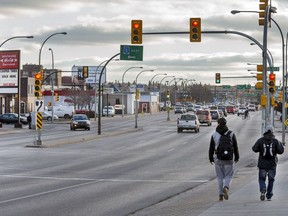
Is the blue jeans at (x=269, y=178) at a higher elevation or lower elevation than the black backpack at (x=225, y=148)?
lower

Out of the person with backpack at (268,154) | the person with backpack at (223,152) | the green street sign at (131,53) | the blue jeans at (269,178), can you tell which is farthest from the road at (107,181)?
the green street sign at (131,53)

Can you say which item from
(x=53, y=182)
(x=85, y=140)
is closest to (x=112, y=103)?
(x=85, y=140)

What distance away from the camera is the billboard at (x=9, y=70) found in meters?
71.4

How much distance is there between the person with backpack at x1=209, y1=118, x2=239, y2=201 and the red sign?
59317 mm

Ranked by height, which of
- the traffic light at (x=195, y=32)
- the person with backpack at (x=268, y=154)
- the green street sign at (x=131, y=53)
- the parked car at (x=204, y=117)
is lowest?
the parked car at (x=204, y=117)

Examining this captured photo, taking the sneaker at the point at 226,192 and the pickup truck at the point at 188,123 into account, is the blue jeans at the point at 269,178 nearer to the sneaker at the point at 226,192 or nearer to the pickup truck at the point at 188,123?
the sneaker at the point at 226,192

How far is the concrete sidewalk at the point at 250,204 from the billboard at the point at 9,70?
57.6m

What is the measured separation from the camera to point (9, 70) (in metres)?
73.4

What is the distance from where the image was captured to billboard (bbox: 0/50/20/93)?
234 ft

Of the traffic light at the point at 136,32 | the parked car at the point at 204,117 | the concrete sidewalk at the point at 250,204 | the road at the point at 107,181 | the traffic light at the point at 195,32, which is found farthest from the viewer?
the parked car at the point at 204,117

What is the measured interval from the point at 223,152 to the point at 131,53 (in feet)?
136

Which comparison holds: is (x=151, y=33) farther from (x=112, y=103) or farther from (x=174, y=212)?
(x=112, y=103)

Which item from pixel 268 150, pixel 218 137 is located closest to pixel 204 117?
pixel 218 137

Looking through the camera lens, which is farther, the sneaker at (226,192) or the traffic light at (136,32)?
the traffic light at (136,32)
